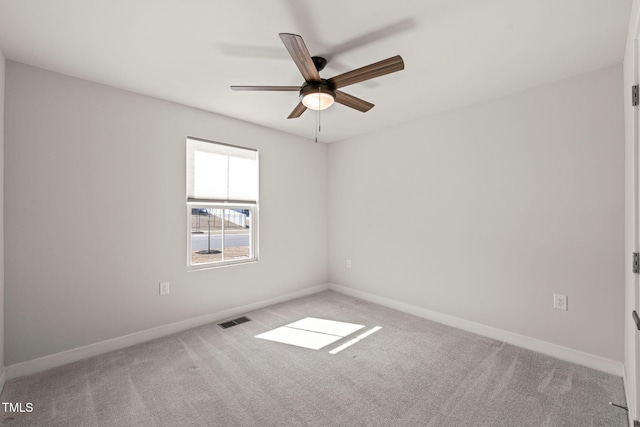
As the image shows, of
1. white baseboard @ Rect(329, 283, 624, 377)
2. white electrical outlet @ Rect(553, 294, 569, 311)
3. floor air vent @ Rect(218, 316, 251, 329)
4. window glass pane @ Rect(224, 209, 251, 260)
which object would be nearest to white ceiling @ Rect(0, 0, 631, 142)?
window glass pane @ Rect(224, 209, 251, 260)

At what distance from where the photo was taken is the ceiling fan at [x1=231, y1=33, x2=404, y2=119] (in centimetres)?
173

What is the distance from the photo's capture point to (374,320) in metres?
3.43

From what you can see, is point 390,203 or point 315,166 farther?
point 315,166

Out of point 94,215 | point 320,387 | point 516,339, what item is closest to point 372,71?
point 320,387

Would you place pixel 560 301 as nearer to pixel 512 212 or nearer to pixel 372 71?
pixel 512 212

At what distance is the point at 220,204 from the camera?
3506 mm

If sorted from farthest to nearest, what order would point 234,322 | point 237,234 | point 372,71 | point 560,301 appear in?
point 237,234
point 234,322
point 560,301
point 372,71

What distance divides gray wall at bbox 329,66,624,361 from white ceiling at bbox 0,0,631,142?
0.37m

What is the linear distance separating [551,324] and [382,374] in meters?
1.68

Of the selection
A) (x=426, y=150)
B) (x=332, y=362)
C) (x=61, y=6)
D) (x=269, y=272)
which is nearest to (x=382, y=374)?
(x=332, y=362)

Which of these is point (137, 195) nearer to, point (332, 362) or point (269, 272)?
point (269, 272)

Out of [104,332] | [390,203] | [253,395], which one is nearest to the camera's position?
[253,395]

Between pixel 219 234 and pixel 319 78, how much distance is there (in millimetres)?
2297

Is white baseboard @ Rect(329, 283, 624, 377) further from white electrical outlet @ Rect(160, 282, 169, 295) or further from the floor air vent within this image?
white electrical outlet @ Rect(160, 282, 169, 295)
